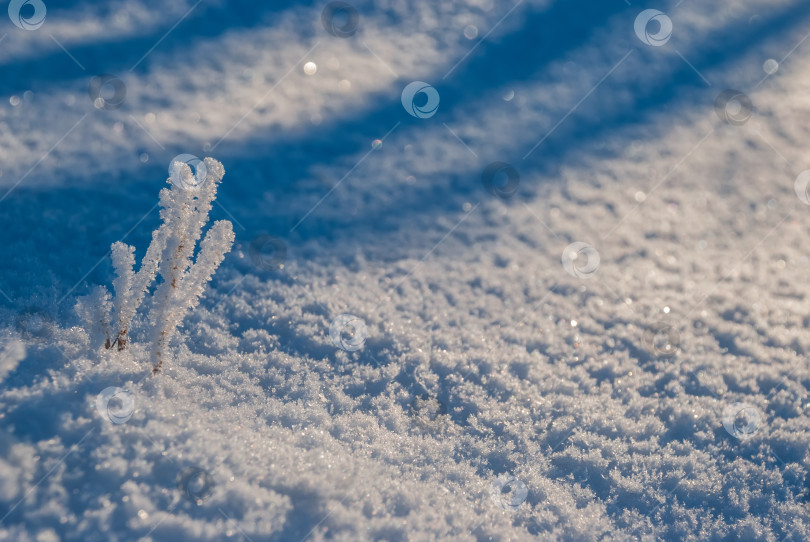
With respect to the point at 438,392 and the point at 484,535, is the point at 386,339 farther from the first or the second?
the point at 484,535

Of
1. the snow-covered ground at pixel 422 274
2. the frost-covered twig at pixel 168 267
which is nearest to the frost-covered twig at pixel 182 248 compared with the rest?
the frost-covered twig at pixel 168 267

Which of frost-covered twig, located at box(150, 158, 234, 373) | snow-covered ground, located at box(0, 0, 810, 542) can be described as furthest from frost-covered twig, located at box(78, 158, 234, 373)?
snow-covered ground, located at box(0, 0, 810, 542)

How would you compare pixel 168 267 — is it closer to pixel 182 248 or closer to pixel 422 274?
pixel 182 248

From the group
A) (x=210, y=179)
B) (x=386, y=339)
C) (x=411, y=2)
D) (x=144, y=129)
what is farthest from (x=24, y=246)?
(x=411, y=2)

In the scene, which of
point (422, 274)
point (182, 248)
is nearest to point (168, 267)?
point (182, 248)

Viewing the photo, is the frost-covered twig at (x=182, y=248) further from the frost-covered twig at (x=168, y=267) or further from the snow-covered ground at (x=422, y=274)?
the snow-covered ground at (x=422, y=274)

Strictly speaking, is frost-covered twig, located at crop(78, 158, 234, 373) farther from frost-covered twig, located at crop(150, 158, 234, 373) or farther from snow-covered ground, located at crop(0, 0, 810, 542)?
snow-covered ground, located at crop(0, 0, 810, 542)

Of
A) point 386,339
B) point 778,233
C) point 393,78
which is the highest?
point 393,78

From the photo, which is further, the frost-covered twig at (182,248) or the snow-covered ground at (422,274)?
the frost-covered twig at (182,248)

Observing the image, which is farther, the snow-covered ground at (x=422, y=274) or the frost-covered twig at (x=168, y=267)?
the frost-covered twig at (x=168, y=267)
